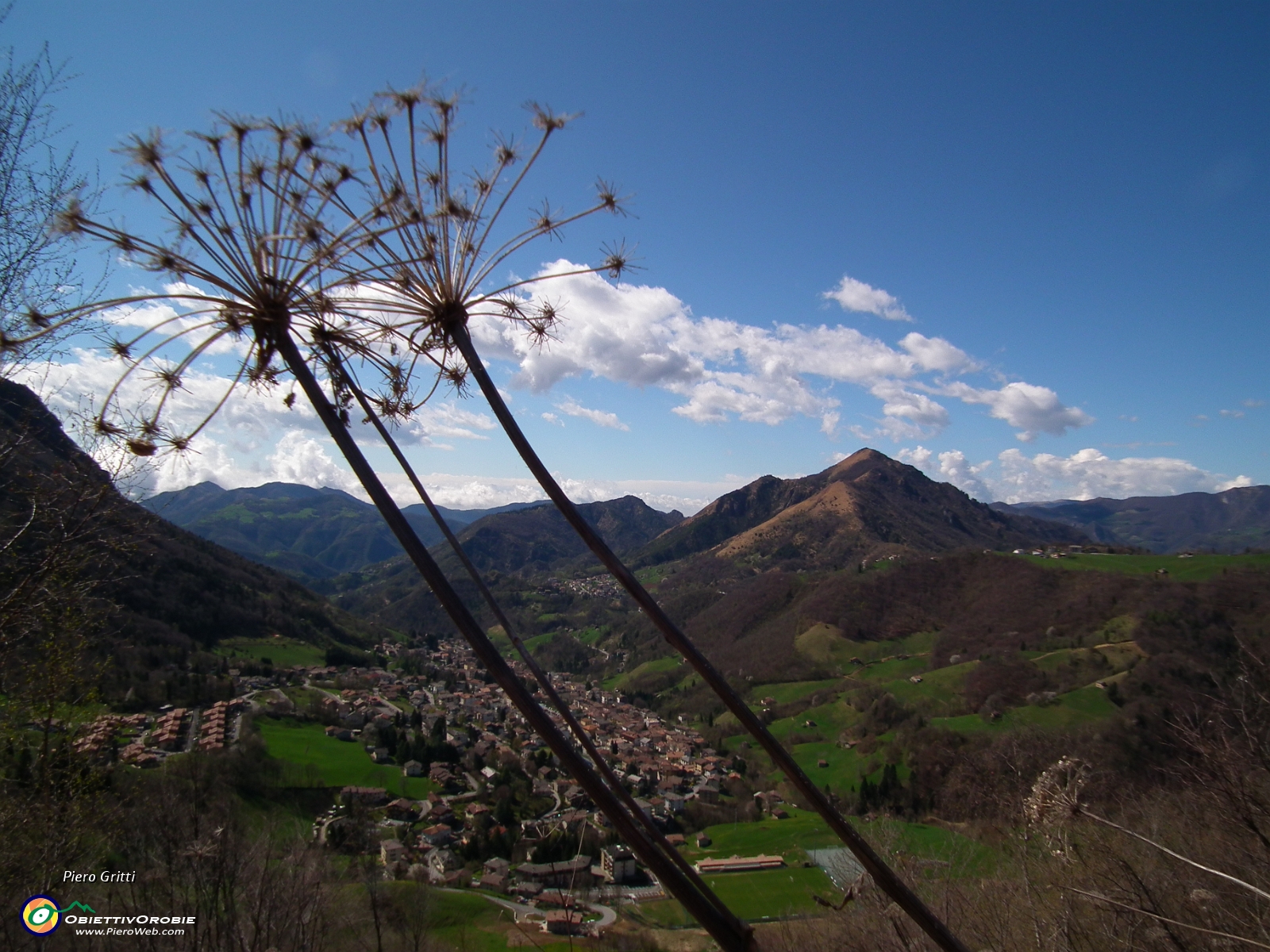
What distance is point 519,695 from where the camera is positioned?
1.64 m

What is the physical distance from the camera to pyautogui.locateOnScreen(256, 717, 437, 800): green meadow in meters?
52.8

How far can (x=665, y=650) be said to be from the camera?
151875 mm

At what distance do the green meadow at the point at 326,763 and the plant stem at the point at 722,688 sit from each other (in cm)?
5891

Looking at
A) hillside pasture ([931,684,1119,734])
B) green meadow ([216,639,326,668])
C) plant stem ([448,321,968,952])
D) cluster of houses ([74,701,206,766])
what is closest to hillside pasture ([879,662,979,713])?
hillside pasture ([931,684,1119,734])

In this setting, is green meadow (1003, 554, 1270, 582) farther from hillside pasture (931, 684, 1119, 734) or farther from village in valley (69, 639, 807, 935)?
village in valley (69, 639, 807, 935)

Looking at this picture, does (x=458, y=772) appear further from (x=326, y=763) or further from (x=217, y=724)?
(x=217, y=724)

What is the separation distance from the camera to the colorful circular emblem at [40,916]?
7945mm

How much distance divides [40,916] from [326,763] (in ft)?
188

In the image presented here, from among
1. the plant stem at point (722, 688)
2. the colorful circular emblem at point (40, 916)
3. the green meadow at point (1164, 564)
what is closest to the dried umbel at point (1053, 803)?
the plant stem at point (722, 688)

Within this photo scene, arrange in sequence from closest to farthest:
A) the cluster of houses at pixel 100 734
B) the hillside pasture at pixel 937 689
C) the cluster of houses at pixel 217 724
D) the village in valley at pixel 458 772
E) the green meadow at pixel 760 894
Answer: the cluster of houses at pixel 100 734 < the green meadow at pixel 760 894 < the village in valley at pixel 458 772 < the cluster of houses at pixel 217 724 < the hillside pasture at pixel 937 689

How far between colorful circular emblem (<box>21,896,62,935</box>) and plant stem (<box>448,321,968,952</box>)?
10621mm

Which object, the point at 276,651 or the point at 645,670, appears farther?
the point at 645,670

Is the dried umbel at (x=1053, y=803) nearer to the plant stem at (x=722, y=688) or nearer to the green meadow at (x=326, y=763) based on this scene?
Answer: the plant stem at (x=722, y=688)

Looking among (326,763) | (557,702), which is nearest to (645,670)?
(326,763)
